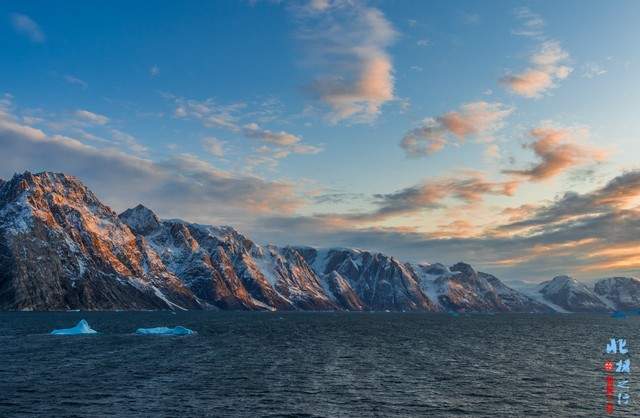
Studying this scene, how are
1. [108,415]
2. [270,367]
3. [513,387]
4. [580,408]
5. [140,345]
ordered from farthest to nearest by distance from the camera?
[140,345]
[270,367]
[513,387]
[580,408]
[108,415]

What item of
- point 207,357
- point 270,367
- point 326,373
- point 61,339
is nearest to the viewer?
point 326,373

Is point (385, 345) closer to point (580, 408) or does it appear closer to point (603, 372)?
point (603, 372)

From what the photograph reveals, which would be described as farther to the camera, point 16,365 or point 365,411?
point 16,365

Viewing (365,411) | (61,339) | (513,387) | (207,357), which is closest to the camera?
(365,411)

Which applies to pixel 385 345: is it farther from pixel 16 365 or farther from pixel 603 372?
pixel 16 365

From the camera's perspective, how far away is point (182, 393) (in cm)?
7319

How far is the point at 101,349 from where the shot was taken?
421ft

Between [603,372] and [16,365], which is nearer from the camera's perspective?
[16,365]

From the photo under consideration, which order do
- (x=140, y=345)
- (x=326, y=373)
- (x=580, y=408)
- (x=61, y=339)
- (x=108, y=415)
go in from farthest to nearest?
(x=61, y=339) → (x=140, y=345) → (x=326, y=373) → (x=580, y=408) → (x=108, y=415)

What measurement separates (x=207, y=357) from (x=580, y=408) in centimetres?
7388

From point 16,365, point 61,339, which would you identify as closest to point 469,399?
point 16,365

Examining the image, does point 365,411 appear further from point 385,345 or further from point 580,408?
point 385,345

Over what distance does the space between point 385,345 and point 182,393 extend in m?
91.5

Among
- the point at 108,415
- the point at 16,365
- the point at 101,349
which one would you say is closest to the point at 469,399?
the point at 108,415
